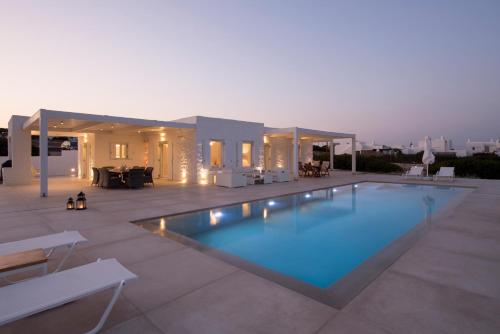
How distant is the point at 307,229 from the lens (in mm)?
6055

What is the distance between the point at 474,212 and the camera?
6.67 meters

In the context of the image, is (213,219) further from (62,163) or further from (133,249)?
(62,163)

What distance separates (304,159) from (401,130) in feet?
75.4

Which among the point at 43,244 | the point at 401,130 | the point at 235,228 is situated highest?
the point at 401,130

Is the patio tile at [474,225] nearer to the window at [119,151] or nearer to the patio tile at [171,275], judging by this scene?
the patio tile at [171,275]

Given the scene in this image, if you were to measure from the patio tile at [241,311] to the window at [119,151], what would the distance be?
14389 millimetres

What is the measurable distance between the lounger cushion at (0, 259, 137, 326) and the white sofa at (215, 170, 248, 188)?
9.47 meters

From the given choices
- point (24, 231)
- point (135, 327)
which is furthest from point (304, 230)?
point (24, 231)

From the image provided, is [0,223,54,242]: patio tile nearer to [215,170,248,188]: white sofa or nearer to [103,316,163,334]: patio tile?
[103,316,163,334]: patio tile

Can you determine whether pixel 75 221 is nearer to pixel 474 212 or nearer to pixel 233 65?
pixel 474 212

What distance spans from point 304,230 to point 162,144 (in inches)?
482

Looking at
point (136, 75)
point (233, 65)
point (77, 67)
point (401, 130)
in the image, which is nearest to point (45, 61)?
point (77, 67)

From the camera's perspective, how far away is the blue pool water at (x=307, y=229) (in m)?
4.23

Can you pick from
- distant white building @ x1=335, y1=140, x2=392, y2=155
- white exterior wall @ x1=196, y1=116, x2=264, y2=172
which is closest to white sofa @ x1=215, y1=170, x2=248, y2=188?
white exterior wall @ x1=196, y1=116, x2=264, y2=172
